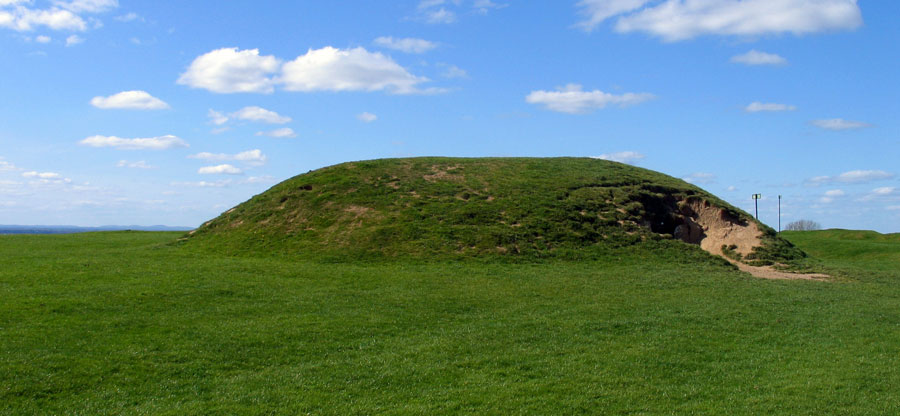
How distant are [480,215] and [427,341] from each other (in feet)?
53.6

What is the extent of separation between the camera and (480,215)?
1165 inches

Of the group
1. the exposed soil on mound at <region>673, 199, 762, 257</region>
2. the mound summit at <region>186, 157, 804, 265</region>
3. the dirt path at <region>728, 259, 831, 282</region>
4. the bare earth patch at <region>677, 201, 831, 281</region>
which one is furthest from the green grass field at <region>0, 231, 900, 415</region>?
the exposed soil on mound at <region>673, 199, 762, 257</region>

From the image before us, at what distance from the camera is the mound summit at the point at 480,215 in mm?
27094

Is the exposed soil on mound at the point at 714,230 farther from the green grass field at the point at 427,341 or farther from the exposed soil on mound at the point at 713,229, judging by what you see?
the green grass field at the point at 427,341

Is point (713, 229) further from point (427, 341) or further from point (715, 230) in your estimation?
point (427, 341)

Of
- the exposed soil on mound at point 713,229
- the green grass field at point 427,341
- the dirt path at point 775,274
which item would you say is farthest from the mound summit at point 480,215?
the green grass field at point 427,341

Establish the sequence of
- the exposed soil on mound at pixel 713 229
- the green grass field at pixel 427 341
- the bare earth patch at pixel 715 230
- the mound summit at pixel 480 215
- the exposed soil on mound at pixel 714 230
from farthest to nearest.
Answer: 1. the exposed soil on mound at pixel 713 229
2. the bare earth patch at pixel 715 230
3. the exposed soil on mound at pixel 714 230
4. the mound summit at pixel 480 215
5. the green grass field at pixel 427 341

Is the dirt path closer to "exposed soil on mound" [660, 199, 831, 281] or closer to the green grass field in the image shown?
"exposed soil on mound" [660, 199, 831, 281]

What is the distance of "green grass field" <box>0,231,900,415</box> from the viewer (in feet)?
32.4

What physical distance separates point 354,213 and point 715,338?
19290 millimetres

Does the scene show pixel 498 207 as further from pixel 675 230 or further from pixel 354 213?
pixel 675 230

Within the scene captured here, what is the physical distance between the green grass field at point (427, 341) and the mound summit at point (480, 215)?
12.1 ft

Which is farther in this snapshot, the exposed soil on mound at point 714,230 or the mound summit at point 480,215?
the exposed soil on mound at point 714,230

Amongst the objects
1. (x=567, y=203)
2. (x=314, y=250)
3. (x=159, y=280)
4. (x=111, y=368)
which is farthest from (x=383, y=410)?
(x=567, y=203)
